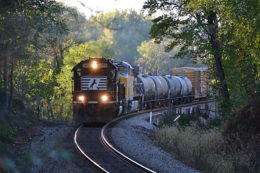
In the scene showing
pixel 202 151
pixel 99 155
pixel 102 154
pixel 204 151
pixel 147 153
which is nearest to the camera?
pixel 99 155

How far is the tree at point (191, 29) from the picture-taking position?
71.8ft

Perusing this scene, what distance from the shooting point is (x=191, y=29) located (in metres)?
22.2

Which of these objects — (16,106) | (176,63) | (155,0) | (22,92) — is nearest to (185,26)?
(155,0)

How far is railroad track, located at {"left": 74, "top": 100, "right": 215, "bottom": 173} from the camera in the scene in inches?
424

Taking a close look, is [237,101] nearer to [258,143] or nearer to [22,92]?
[258,143]

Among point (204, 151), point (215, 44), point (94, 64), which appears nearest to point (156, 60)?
point (215, 44)

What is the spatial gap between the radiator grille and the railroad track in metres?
3.13

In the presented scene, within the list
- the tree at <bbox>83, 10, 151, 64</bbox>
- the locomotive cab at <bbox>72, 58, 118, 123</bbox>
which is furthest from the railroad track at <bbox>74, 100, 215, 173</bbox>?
the tree at <bbox>83, 10, 151, 64</bbox>

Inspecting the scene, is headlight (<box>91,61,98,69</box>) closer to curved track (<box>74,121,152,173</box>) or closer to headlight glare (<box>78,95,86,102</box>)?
headlight glare (<box>78,95,86,102</box>)

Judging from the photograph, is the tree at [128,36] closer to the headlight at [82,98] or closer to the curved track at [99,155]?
the headlight at [82,98]

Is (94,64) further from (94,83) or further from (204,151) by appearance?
(204,151)

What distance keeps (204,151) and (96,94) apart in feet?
27.3

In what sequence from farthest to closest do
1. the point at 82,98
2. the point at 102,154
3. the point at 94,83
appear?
the point at 94,83 → the point at 82,98 → the point at 102,154

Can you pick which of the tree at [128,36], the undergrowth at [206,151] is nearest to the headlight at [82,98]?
the undergrowth at [206,151]
